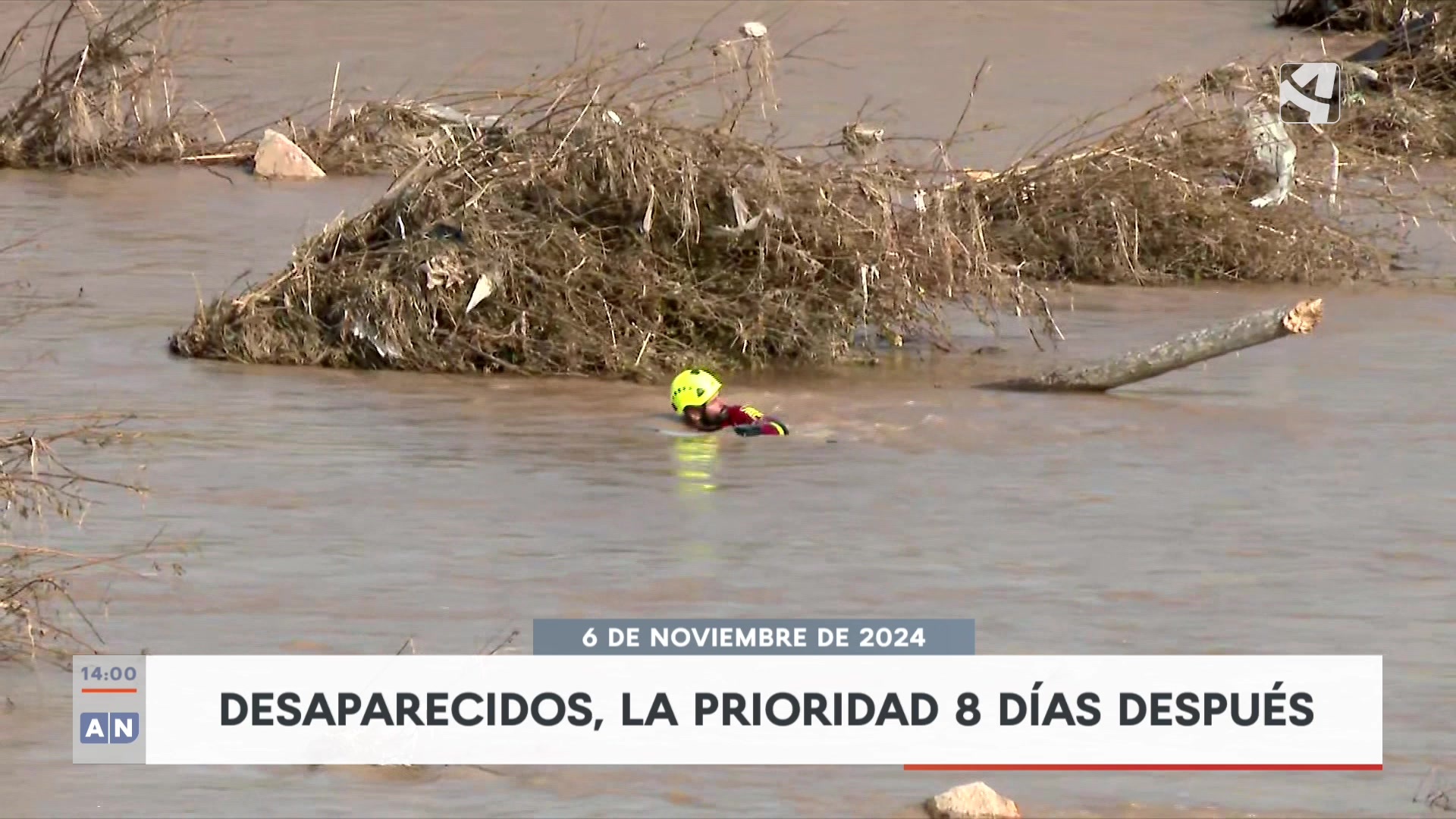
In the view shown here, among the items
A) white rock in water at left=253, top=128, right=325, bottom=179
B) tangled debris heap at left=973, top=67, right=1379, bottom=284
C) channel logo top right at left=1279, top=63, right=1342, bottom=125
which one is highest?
channel logo top right at left=1279, top=63, right=1342, bottom=125

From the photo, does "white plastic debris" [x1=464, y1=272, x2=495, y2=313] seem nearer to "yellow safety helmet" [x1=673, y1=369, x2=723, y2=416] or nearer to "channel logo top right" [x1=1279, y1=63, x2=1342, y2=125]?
"yellow safety helmet" [x1=673, y1=369, x2=723, y2=416]

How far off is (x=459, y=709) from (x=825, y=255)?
6041mm

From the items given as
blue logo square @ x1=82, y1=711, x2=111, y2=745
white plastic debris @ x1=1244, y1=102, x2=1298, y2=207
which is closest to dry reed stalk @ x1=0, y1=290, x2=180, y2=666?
blue logo square @ x1=82, y1=711, x2=111, y2=745

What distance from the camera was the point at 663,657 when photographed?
7.74 metres

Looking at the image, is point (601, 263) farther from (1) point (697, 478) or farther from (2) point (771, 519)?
(2) point (771, 519)

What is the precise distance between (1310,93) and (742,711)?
1105cm

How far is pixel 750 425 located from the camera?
36.4 ft

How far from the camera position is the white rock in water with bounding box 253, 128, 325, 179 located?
19.7 m

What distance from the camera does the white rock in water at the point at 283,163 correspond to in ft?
64.7

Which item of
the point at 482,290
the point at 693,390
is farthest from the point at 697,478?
the point at 482,290

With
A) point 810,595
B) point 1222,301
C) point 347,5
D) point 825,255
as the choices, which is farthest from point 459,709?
point 347,5

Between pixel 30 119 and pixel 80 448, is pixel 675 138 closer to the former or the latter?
pixel 80 448

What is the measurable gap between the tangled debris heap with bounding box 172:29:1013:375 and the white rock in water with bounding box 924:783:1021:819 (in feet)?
20.6

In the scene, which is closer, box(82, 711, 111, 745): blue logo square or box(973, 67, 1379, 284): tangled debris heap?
box(82, 711, 111, 745): blue logo square
